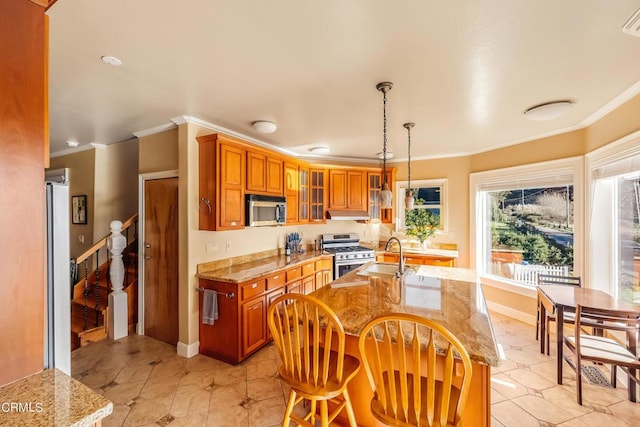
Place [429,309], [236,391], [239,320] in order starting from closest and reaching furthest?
[429,309] → [236,391] → [239,320]

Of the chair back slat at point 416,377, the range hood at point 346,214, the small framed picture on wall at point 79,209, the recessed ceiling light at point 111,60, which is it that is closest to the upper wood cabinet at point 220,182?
the recessed ceiling light at point 111,60

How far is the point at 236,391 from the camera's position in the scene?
2359mm

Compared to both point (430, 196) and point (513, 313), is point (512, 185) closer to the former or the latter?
point (430, 196)

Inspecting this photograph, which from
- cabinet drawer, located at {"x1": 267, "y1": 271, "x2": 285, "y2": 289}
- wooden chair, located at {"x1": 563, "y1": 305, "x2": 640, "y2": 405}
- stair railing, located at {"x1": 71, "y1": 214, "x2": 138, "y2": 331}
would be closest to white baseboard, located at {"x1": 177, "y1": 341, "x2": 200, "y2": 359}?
cabinet drawer, located at {"x1": 267, "y1": 271, "x2": 285, "y2": 289}

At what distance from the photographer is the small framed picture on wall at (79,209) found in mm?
4477

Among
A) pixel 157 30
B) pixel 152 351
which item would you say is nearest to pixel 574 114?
pixel 157 30

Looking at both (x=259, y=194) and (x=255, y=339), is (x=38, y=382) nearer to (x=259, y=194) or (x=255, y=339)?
(x=255, y=339)

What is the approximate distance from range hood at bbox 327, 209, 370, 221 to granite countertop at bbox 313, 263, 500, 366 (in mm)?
1930

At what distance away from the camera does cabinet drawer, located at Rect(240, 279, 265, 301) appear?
9.07 feet

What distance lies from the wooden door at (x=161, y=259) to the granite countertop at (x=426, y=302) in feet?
6.69

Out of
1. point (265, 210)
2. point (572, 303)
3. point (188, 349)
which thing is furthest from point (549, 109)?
point (188, 349)

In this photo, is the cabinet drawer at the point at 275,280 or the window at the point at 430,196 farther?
the window at the point at 430,196

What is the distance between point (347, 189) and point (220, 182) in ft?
8.15

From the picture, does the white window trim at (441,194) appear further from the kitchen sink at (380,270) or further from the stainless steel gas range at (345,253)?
the kitchen sink at (380,270)
